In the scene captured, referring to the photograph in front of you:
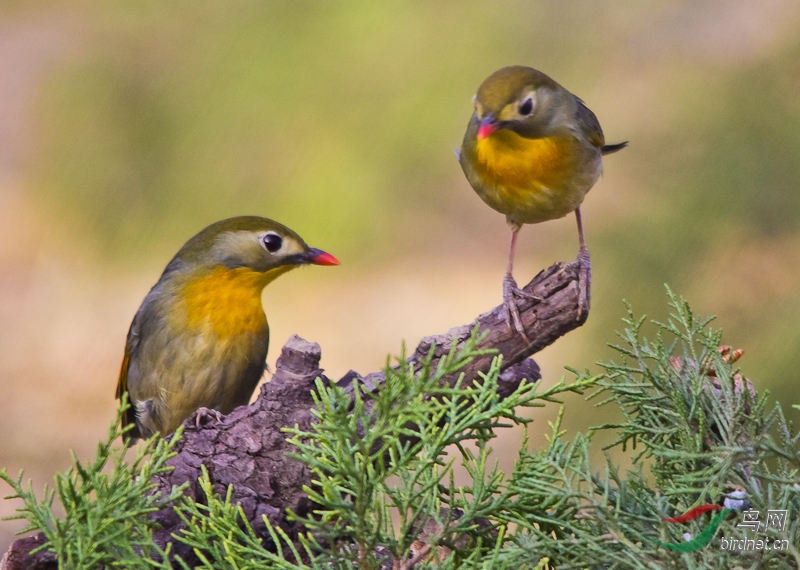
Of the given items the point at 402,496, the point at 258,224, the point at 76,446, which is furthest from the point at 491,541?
the point at 76,446

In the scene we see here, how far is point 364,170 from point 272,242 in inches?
34.1

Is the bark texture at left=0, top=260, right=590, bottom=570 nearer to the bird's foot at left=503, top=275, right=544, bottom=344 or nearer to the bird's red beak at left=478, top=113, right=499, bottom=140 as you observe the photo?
the bird's foot at left=503, top=275, right=544, bottom=344

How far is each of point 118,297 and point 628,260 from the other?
60.4 inches

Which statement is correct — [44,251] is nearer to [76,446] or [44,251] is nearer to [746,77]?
[76,446]

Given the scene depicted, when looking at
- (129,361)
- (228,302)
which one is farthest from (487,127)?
(129,361)

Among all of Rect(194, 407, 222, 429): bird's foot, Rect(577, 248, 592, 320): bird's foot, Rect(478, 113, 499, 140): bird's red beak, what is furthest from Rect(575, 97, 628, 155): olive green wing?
Rect(194, 407, 222, 429): bird's foot

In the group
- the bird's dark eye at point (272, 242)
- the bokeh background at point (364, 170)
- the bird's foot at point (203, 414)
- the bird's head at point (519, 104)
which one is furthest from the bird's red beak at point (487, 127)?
the bokeh background at point (364, 170)

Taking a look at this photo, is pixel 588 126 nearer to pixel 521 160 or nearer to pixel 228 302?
pixel 521 160

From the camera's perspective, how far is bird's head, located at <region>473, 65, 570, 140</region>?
930mm

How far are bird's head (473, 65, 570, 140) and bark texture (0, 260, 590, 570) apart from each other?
208 mm

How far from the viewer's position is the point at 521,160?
1.01 metres

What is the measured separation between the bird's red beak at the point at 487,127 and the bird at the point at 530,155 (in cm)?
2
